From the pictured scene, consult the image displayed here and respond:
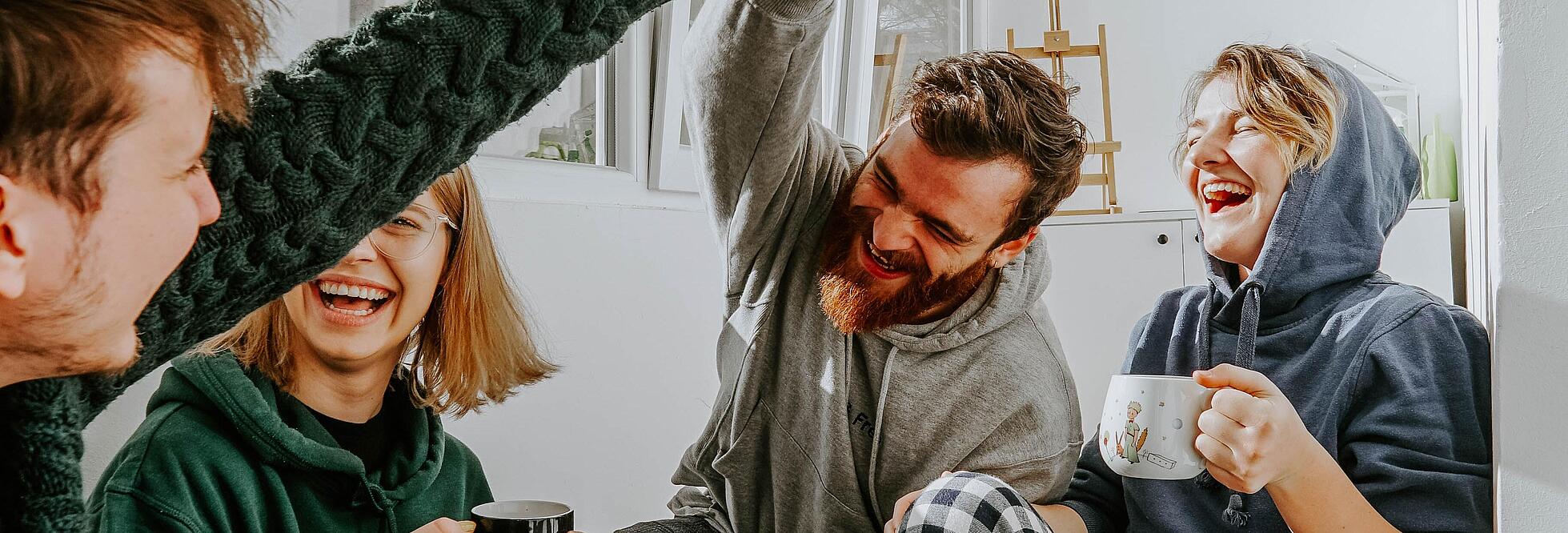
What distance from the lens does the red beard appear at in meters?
1.27

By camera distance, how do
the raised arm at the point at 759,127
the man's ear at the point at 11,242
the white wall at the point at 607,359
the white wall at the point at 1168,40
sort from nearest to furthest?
the man's ear at the point at 11,242
the raised arm at the point at 759,127
the white wall at the point at 607,359
the white wall at the point at 1168,40

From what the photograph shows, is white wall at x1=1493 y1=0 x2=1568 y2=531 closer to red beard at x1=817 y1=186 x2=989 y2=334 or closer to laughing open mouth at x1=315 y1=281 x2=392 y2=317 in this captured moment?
red beard at x1=817 y1=186 x2=989 y2=334

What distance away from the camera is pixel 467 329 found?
1316mm

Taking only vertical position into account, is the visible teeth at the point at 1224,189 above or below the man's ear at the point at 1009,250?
above

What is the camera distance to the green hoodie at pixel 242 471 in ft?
3.23

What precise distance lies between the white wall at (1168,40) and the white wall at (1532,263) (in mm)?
2474

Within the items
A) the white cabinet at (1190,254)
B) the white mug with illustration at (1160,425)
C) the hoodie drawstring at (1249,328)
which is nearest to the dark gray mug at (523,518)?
the white mug with illustration at (1160,425)

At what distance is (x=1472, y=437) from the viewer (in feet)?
3.24

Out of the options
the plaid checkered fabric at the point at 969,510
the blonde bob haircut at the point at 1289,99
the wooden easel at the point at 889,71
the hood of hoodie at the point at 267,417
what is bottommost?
the plaid checkered fabric at the point at 969,510

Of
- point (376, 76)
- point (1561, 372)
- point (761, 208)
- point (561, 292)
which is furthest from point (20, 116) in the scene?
point (561, 292)

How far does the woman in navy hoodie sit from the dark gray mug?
34 cm

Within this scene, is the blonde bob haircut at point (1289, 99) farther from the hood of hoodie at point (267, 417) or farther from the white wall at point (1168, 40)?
the white wall at point (1168, 40)

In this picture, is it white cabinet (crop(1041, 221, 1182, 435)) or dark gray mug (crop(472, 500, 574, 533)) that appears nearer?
dark gray mug (crop(472, 500, 574, 533))

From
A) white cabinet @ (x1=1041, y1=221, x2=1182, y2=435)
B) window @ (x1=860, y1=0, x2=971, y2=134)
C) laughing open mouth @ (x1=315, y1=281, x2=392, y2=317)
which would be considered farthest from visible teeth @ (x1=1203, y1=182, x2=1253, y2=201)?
white cabinet @ (x1=1041, y1=221, x2=1182, y2=435)
